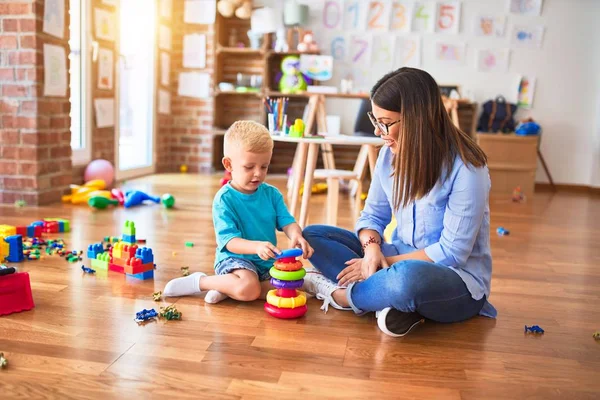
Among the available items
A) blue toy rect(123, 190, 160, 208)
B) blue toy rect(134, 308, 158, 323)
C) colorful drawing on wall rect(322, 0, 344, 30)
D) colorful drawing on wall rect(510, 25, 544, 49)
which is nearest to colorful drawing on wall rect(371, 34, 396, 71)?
colorful drawing on wall rect(322, 0, 344, 30)

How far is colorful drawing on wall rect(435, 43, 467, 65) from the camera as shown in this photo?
5402 mm

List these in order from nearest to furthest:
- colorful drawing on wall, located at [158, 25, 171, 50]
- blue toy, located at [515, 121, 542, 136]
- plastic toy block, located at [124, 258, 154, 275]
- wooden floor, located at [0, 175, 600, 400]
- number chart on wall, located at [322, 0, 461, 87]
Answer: wooden floor, located at [0, 175, 600, 400], plastic toy block, located at [124, 258, 154, 275], blue toy, located at [515, 121, 542, 136], colorful drawing on wall, located at [158, 25, 171, 50], number chart on wall, located at [322, 0, 461, 87]

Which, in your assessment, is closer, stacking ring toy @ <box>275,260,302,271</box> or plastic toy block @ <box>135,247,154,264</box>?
stacking ring toy @ <box>275,260,302,271</box>

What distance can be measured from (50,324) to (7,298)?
0.53 feet

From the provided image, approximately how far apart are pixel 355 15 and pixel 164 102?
1881 mm

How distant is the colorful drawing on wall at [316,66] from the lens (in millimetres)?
5312

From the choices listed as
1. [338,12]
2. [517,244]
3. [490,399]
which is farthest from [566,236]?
[338,12]

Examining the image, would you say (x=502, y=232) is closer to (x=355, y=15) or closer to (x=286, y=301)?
(x=286, y=301)

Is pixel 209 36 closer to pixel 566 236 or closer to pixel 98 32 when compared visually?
pixel 98 32

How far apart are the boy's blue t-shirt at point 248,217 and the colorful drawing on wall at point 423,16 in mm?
4037

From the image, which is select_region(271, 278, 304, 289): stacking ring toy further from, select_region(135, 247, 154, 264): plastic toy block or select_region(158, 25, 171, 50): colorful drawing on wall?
select_region(158, 25, 171, 50): colorful drawing on wall

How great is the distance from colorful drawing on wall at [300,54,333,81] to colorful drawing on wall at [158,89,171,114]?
122 cm

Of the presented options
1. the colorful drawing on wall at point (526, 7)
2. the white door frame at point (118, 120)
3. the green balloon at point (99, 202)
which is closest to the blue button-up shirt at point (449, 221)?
the green balloon at point (99, 202)

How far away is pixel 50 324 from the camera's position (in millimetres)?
1541
